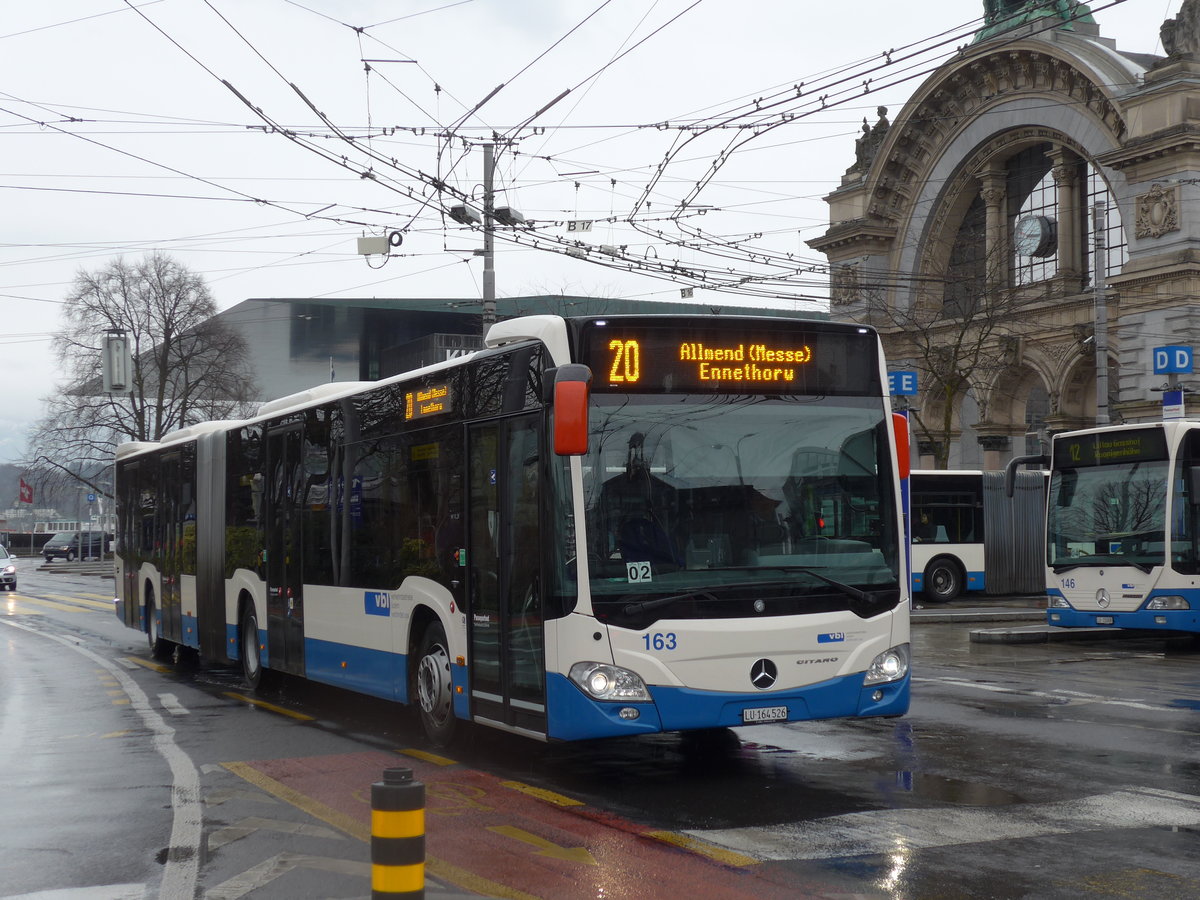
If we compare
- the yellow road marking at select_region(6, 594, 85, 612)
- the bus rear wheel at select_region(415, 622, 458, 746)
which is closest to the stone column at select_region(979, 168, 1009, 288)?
the yellow road marking at select_region(6, 594, 85, 612)

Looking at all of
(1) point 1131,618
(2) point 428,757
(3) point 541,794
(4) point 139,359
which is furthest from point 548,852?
(4) point 139,359

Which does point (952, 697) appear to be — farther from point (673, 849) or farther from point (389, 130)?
point (389, 130)

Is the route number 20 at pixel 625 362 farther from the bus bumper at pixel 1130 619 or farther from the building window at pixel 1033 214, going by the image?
the building window at pixel 1033 214

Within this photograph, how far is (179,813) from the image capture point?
836 centimetres

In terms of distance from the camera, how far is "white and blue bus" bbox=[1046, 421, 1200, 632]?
18984 mm

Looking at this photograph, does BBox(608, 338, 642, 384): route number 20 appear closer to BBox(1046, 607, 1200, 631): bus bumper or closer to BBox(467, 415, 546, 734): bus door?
BBox(467, 415, 546, 734): bus door

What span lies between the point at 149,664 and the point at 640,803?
12.5m

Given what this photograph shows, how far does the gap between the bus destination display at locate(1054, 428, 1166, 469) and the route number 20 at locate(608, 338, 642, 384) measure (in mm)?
12518

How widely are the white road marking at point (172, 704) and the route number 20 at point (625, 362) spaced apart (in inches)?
257

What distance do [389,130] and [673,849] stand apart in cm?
1345

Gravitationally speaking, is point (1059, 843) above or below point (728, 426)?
below

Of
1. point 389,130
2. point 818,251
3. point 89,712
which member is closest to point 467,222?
point 389,130

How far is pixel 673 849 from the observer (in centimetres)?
707

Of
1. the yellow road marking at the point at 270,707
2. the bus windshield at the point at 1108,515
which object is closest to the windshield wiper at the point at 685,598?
the yellow road marking at the point at 270,707
